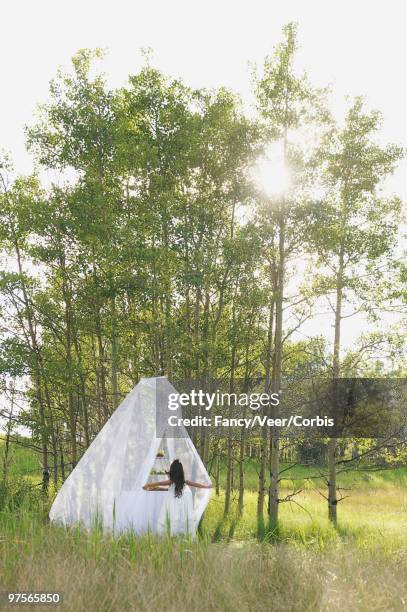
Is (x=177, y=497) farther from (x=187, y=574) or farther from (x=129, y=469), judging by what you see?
(x=187, y=574)

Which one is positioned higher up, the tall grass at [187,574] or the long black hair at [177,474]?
the long black hair at [177,474]

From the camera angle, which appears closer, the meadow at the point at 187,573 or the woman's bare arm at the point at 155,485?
the meadow at the point at 187,573

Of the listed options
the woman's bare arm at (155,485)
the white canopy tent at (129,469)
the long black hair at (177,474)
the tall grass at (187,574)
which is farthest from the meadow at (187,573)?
the long black hair at (177,474)

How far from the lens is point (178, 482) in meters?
9.77

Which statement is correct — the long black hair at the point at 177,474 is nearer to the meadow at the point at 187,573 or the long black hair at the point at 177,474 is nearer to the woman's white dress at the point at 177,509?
the woman's white dress at the point at 177,509

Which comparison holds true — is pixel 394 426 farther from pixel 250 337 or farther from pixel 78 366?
pixel 78 366

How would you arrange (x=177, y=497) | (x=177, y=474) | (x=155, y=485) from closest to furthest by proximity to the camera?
(x=155, y=485)
(x=177, y=497)
(x=177, y=474)

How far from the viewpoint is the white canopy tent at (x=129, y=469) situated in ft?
30.5

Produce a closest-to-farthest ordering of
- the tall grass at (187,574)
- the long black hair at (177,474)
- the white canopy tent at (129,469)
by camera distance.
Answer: the tall grass at (187,574) → the white canopy tent at (129,469) → the long black hair at (177,474)

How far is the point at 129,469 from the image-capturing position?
980cm

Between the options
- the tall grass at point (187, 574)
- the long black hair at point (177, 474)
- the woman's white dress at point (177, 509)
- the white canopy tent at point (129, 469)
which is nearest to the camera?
the tall grass at point (187, 574)

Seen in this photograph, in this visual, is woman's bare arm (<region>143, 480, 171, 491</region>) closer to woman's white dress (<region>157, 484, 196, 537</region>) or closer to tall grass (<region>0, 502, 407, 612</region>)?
woman's white dress (<region>157, 484, 196, 537</region>)

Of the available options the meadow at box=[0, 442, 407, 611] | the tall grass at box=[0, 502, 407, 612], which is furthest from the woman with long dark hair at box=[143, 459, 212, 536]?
the tall grass at box=[0, 502, 407, 612]

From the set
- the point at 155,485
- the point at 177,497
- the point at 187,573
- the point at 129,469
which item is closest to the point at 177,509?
the point at 177,497
